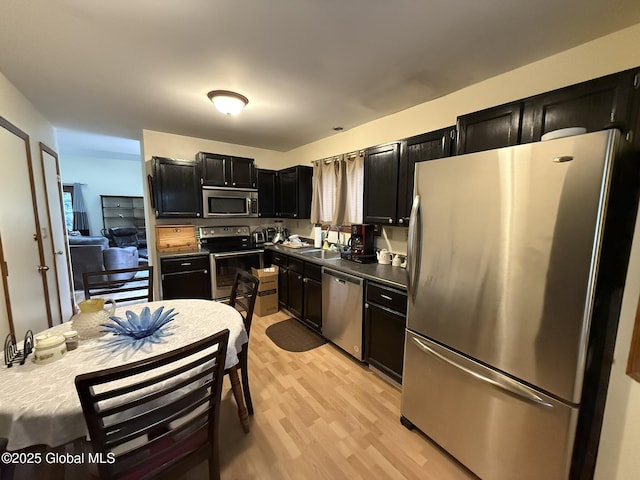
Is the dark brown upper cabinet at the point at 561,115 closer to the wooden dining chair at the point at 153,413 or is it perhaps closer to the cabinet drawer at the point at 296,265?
the wooden dining chair at the point at 153,413

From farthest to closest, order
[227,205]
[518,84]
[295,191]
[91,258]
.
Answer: [91,258], [295,191], [227,205], [518,84]

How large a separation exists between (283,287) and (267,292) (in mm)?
230

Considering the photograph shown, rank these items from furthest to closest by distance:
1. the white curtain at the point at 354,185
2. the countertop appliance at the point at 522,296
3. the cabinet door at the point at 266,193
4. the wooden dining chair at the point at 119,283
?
the cabinet door at the point at 266,193 → the white curtain at the point at 354,185 → the wooden dining chair at the point at 119,283 → the countertop appliance at the point at 522,296

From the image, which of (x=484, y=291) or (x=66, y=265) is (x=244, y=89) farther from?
(x=66, y=265)

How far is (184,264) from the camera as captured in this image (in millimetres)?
3297

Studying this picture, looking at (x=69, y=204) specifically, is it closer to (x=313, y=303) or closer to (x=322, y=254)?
(x=322, y=254)

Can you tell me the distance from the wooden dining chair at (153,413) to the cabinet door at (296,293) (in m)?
1.99

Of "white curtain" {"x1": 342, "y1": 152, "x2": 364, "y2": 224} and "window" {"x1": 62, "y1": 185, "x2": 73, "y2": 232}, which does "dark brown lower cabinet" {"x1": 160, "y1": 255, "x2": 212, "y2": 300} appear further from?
"window" {"x1": 62, "y1": 185, "x2": 73, "y2": 232}

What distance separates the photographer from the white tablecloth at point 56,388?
89 centimetres

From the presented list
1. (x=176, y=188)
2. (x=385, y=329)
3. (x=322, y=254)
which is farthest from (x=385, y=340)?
(x=176, y=188)

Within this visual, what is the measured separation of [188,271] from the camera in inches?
131

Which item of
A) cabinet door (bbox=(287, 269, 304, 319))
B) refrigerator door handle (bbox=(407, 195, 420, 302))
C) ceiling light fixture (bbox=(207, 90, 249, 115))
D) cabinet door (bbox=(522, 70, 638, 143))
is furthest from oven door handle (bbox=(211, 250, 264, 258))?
cabinet door (bbox=(522, 70, 638, 143))

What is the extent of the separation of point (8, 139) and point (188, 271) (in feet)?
6.35

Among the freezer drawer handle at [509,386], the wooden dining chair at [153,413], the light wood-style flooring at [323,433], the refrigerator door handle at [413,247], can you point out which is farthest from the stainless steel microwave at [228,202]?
the freezer drawer handle at [509,386]
